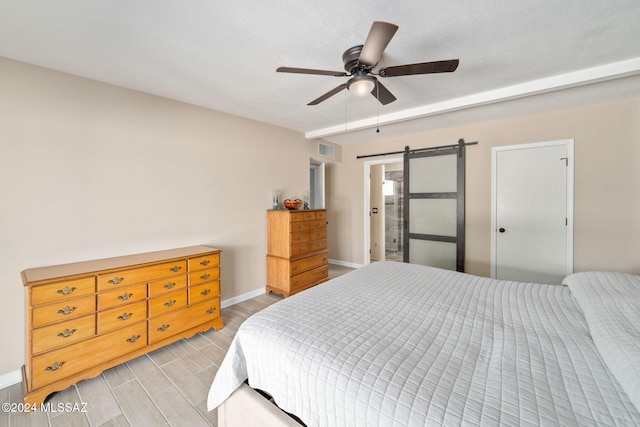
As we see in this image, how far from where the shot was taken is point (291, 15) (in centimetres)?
152

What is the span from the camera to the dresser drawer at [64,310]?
170cm

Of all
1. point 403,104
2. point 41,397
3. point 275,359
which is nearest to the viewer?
point 275,359

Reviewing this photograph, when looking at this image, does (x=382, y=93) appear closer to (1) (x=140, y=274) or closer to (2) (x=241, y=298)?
(1) (x=140, y=274)

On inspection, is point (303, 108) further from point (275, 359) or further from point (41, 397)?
point (41, 397)

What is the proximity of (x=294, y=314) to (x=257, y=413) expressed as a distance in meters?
0.47

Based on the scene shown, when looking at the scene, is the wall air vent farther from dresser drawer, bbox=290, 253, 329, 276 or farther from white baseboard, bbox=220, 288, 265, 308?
white baseboard, bbox=220, 288, 265, 308

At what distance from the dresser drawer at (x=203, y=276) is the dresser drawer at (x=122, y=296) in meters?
0.39

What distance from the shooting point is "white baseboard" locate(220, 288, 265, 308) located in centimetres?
322

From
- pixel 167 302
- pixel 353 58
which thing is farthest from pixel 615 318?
pixel 167 302

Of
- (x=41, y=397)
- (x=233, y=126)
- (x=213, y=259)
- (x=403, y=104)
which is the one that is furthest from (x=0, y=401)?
(x=403, y=104)

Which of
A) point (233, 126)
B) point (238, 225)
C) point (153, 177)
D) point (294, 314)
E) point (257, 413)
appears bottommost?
point (257, 413)

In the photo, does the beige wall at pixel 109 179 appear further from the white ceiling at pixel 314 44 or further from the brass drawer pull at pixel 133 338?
the brass drawer pull at pixel 133 338

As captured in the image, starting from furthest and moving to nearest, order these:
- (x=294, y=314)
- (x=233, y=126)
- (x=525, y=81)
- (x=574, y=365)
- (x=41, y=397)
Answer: (x=233, y=126), (x=525, y=81), (x=41, y=397), (x=294, y=314), (x=574, y=365)

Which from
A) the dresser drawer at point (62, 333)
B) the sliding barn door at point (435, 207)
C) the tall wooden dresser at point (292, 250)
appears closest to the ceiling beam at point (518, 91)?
the sliding barn door at point (435, 207)
